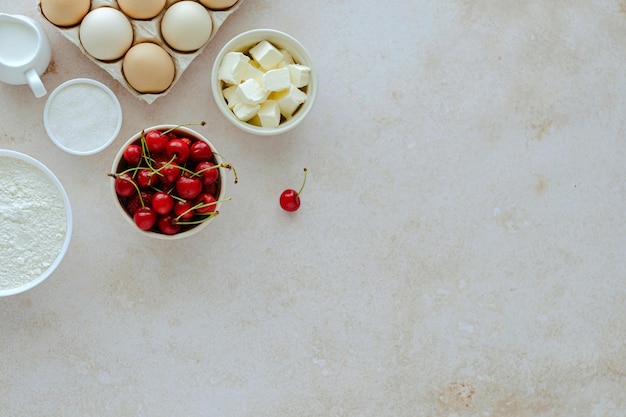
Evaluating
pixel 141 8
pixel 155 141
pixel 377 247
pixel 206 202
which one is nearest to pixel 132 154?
pixel 155 141

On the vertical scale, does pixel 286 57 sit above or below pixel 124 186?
above

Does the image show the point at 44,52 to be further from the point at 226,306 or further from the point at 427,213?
the point at 427,213

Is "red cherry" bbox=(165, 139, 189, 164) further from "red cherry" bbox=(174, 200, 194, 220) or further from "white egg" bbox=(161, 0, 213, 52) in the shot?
"white egg" bbox=(161, 0, 213, 52)

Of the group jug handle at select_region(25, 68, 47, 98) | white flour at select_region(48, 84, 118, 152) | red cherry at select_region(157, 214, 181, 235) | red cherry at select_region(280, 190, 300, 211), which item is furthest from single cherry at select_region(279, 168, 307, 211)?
jug handle at select_region(25, 68, 47, 98)

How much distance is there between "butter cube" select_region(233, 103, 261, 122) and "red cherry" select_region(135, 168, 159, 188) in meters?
0.18

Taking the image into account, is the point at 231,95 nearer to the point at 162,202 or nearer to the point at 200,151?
the point at 200,151

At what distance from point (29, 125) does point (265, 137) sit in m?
0.43

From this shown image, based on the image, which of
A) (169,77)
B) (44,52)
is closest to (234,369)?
(169,77)

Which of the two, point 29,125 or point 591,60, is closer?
point 29,125

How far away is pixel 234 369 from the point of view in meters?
1.29

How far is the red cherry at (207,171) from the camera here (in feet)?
3.61

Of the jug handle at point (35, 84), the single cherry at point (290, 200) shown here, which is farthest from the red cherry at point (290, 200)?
the jug handle at point (35, 84)

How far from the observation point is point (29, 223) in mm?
1110

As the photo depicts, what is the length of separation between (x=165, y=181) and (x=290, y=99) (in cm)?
26
